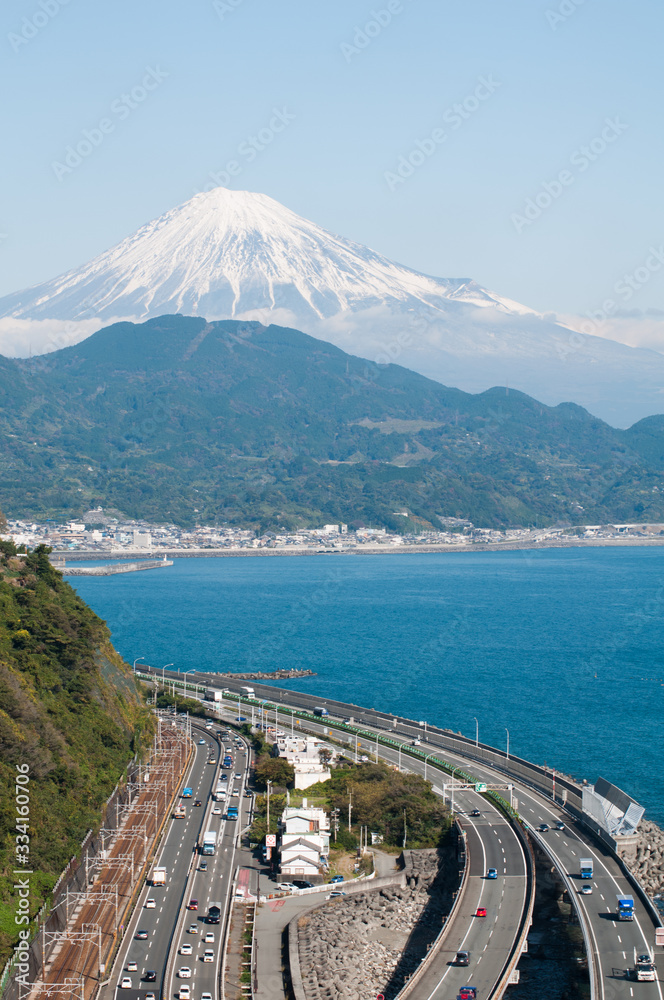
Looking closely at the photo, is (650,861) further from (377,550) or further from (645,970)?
(377,550)

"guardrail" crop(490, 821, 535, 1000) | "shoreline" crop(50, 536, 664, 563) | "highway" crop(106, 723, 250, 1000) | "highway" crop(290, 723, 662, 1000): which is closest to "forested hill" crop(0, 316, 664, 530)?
"shoreline" crop(50, 536, 664, 563)

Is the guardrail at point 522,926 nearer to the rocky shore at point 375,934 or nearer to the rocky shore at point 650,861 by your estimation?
the rocky shore at point 375,934

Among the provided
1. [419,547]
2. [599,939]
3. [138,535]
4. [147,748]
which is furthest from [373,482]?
[599,939]

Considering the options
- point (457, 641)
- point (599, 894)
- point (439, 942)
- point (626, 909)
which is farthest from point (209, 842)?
point (457, 641)

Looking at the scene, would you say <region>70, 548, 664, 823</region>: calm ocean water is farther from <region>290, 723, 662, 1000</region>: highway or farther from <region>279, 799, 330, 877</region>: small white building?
<region>279, 799, 330, 877</region>: small white building

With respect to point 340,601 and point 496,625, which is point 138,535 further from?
point 496,625

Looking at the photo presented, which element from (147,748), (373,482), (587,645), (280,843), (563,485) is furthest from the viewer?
(563,485)

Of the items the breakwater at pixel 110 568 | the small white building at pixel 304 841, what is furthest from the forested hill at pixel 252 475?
the small white building at pixel 304 841
